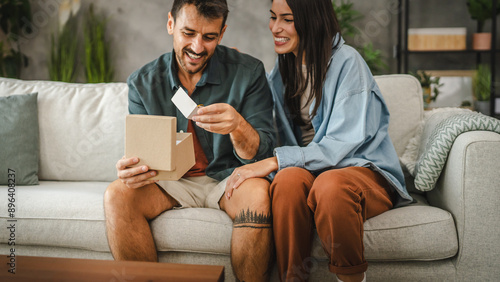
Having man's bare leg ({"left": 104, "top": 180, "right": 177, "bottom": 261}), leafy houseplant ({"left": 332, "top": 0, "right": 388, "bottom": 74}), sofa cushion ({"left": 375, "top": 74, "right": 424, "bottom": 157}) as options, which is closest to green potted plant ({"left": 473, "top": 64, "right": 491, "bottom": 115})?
leafy houseplant ({"left": 332, "top": 0, "right": 388, "bottom": 74})

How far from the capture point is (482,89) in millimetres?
2971

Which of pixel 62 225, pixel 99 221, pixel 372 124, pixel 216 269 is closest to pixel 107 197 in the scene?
pixel 99 221

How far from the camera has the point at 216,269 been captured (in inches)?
35.3

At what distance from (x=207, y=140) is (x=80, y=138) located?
2.07ft

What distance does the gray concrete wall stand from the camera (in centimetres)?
320

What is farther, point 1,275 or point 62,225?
point 62,225

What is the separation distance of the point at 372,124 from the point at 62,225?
111cm

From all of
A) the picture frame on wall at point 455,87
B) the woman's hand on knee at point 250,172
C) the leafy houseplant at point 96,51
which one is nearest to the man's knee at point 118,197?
the woman's hand on knee at point 250,172

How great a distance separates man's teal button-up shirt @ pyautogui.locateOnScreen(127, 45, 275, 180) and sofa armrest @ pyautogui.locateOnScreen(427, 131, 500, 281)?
636 mm

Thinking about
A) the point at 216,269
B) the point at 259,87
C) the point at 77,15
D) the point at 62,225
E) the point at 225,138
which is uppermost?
the point at 77,15

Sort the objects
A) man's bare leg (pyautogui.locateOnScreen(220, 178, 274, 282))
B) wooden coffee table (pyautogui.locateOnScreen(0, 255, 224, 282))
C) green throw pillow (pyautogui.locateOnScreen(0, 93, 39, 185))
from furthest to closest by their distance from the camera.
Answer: green throw pillow (pyautogui.locateOnScreen(0, 93, 39, 185)) < man's bare leg (pyautogui.locateOnScreen(220, 178, 274, 282)) < wooden coffee table (pyautogui.locateOnScreen(0, 255, 224, 282))

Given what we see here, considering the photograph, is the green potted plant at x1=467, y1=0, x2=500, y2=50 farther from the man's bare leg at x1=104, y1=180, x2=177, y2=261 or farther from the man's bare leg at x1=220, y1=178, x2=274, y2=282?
the man's bare leg at x1=104, y1=180, x2=177, y2=261

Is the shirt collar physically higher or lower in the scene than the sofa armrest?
higher

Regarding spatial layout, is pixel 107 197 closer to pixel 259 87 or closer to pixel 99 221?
pixel 99 221
